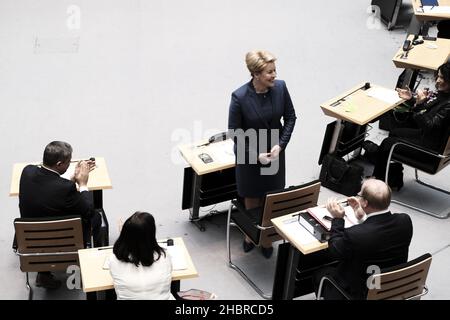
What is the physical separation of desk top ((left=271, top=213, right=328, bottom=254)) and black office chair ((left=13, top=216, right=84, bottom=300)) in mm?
1346

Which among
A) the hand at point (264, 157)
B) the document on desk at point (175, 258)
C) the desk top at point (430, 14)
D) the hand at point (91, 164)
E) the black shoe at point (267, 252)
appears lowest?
the black shoe at point (267, 252)

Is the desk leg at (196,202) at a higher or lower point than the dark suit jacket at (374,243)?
lower

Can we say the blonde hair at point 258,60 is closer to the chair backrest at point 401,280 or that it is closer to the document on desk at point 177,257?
the document on desk at point 177,257

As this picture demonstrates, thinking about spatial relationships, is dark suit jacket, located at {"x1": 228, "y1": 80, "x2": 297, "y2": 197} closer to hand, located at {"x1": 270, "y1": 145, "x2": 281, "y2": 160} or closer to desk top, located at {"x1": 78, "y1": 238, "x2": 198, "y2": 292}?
hand, located at {"x1": 270, "y1": 145, "x2": 281, "y2": 160}

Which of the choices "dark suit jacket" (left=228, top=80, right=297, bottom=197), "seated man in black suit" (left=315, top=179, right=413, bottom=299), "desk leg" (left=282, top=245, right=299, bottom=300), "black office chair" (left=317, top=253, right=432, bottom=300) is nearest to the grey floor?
"desk leg" (left=282, top=245, right=299, bottom=300)

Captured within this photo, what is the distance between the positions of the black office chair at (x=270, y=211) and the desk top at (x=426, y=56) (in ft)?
8.01

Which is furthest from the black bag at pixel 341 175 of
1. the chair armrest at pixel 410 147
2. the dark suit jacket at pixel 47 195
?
the dark suit jacket at pixel 47 195

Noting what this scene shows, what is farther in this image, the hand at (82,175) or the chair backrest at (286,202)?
the hand at (82,175)

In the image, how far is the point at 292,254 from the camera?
4.30 metres

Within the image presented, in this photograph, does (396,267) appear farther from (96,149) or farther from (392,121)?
(96,149)

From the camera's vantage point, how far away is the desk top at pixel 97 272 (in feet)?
12.1

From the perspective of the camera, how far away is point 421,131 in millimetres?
5633

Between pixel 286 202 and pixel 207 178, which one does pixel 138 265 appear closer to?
pixel 286 202

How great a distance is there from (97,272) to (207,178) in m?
1.74
